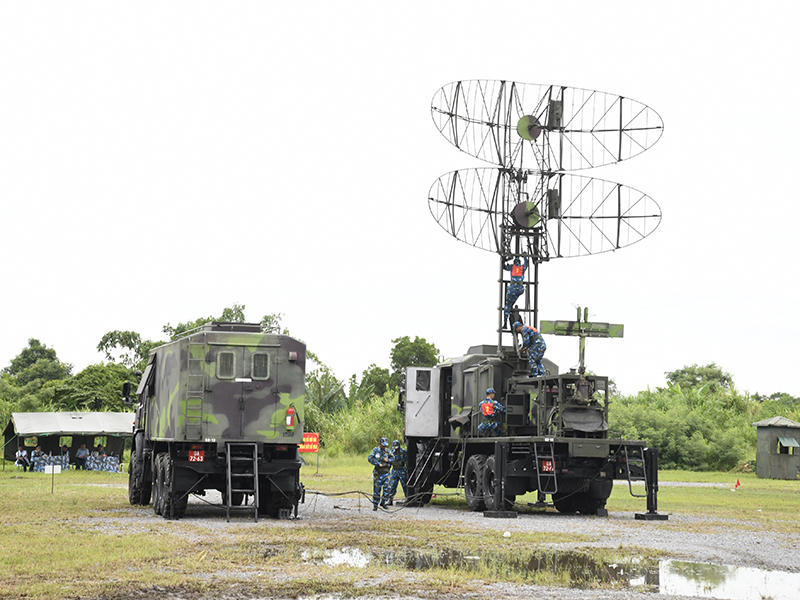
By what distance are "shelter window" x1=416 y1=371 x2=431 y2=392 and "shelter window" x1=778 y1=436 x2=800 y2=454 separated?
23.3 metres

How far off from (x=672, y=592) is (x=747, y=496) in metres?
20.1

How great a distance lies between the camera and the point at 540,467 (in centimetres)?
2030

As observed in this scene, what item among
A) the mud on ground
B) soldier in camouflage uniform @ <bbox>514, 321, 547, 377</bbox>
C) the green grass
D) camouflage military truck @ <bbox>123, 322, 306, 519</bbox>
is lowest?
the green grass

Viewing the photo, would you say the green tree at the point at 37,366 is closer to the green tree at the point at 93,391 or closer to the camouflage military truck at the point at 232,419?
the green tree at the point at 93,391

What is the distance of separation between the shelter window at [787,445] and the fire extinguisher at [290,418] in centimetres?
2978

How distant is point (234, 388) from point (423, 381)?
7.47m

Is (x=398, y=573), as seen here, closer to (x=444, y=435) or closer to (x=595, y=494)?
(x=595, y=494)

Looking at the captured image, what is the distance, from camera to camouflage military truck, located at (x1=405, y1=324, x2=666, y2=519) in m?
20.1

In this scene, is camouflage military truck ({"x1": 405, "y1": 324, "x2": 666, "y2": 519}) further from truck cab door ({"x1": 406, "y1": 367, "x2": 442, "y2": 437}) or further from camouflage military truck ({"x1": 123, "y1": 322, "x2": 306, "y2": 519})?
camouflage military truck ({"x1": 123, "y1": 322, "x2": 306, "y2": 519})

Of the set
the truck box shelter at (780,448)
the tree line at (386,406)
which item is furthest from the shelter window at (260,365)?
the truck box shelter at (780,448)

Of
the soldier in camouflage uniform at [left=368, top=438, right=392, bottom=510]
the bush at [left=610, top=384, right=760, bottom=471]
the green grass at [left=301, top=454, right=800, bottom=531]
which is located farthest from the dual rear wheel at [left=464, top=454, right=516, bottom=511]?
the bush at [left=610, top=384, right=760, bottom=471]

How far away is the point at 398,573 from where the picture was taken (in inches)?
432

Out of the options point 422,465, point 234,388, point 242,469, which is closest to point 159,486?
point 242,469

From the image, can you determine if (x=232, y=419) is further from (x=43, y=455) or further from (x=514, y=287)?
(x=43, y=455)
